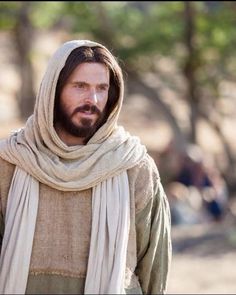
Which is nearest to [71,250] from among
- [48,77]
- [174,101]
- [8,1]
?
[48,77]

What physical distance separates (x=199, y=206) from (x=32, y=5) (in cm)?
595

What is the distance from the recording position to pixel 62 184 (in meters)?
3.65

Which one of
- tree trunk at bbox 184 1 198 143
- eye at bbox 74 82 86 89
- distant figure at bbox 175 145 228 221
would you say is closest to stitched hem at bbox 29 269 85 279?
eye at bbox 74 82 86 89

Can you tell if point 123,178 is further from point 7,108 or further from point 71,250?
point 7,108

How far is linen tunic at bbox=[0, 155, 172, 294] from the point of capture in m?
3.66

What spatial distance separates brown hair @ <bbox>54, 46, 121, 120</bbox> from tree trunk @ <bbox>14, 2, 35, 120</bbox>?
13805 mm

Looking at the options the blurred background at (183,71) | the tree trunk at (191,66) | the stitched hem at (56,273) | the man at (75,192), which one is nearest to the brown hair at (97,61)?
the man at (75,192)

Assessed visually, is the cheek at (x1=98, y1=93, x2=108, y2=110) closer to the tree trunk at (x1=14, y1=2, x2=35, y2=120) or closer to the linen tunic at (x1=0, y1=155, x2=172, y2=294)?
the linen tunic at (x1=0, y1=155, x2=172, y2=294)

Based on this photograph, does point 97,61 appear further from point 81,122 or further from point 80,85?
point 81,122

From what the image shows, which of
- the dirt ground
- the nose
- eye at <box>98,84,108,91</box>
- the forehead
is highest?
the dirt ground

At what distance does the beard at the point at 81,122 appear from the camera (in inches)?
147

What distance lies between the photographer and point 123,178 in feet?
12.3

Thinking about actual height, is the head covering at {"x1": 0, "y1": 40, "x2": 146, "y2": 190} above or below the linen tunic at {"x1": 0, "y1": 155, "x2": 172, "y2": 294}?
above

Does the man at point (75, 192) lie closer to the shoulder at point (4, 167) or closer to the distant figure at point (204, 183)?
the shoulder at point (4, 167)
